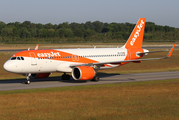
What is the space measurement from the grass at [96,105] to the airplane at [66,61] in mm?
6912

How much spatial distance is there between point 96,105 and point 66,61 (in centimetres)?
1420

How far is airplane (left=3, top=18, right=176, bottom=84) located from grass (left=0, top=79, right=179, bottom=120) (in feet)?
22.7

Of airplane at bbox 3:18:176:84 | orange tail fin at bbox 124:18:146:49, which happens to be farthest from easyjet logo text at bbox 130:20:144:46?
airplane at bbox 3:18:176:84

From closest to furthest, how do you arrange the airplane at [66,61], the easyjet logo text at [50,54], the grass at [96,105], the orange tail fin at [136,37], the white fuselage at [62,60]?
the grass at [96,105], the white fuselage at [62,60], the airplane at [66,61], the easyjet logo text at [50,54], the orange tail fin at [136,37]

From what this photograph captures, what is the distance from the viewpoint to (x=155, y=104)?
18.1 m

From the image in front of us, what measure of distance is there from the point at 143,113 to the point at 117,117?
1.88 m

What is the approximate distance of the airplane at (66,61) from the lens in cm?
2859

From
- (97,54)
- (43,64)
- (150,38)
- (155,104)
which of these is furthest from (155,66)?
(150,38)

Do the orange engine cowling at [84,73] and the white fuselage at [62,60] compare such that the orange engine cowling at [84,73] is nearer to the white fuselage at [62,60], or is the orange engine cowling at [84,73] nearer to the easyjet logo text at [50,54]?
the white fuselage at [62,60]

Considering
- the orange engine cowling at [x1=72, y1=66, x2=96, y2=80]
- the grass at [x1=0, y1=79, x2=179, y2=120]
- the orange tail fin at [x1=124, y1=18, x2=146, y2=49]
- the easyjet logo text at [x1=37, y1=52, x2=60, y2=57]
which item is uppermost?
the orange tail fin at [x1=124, y1=18, x2=146, y2=49]

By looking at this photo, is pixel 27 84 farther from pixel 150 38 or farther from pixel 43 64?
pixel 150 38

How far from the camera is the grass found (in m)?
15.2

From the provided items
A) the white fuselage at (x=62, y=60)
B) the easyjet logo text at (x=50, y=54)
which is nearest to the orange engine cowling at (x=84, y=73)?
the white fuselage at (x=62, y=60)

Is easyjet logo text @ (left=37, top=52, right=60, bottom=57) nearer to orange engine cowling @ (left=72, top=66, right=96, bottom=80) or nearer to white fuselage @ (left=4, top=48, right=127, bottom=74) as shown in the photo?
white fuselage @ (left=4, top=48, right=127, bottom=74)
